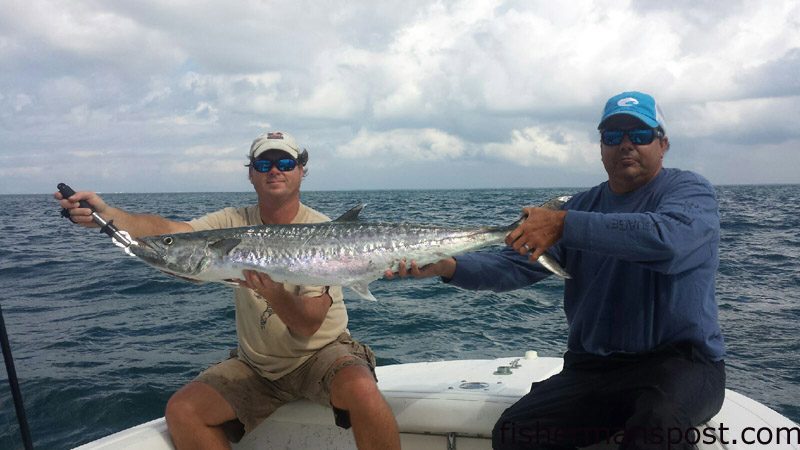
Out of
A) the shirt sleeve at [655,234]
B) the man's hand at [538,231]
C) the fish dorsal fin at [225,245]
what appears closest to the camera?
the shirt sleeve at [655,234]

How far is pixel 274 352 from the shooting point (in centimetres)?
381

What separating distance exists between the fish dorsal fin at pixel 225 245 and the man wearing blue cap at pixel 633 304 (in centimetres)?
160

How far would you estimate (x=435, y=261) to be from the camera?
371cm

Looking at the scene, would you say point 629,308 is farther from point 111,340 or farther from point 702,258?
point 111,340

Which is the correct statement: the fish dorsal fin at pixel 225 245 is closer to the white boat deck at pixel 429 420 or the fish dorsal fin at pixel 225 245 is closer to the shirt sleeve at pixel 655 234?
the white boat deck at pixel 429 420

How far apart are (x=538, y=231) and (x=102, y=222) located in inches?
92.9

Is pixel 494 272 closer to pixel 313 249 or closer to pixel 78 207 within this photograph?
pixel 313 249

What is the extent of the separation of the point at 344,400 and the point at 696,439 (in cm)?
190

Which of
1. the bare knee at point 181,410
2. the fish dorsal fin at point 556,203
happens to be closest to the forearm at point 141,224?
the bare knee at point 181,410

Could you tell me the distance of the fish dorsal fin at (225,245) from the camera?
11.6 feet

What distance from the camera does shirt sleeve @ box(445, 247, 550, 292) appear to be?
372 cm

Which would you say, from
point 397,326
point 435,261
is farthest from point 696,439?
point 397,326

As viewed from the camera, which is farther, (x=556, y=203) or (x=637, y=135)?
(x=556, y=203)

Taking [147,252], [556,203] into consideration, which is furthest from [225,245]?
[556,203]
